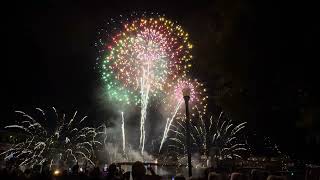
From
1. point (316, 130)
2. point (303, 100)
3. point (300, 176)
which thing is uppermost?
point (303, 100)

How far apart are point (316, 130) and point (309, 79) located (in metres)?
1.26

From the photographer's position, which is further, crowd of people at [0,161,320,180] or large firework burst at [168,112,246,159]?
large firework burst at [168,112,246,159]

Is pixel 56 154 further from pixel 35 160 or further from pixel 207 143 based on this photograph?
pixel 207 143

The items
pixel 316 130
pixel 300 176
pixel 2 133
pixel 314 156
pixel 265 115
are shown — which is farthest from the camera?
pixel 2 133

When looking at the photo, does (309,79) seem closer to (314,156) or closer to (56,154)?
(314,156)

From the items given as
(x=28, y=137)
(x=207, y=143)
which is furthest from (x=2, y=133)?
(x=207, y=143)

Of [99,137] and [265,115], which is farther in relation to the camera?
[99,137]

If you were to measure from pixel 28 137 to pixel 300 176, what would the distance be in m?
42.5

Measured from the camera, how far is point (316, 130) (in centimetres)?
920

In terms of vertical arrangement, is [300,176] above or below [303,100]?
below

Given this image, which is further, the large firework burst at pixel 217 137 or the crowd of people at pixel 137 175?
the large firework burst at pixel 217 137

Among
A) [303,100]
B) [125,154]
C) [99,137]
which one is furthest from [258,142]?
[303,100]

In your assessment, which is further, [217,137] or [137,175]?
[217,137]

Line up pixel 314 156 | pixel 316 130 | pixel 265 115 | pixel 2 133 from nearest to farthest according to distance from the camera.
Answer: pixel 316 130 < pixel 265 115 < pixel 314 156 < pixel 2 133
